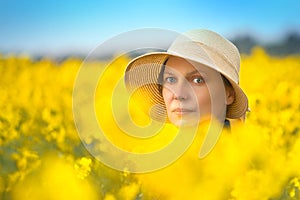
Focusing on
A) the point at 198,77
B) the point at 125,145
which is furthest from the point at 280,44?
the point at 125,145

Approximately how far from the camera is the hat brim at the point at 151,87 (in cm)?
185

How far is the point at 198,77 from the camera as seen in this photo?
5.87ft

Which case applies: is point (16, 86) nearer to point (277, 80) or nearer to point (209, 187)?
point (209, 187)

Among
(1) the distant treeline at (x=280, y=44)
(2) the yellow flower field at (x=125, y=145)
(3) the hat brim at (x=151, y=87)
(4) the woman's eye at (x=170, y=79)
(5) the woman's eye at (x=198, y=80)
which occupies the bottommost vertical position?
(2) the yellow flower field at (x=125, y=145)

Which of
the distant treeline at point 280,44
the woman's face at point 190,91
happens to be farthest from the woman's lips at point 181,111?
the distant treeline at point 280,44

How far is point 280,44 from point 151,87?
0.38 meters

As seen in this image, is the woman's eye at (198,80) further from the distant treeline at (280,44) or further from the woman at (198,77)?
the distant treeline at (280,44)

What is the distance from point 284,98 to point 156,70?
374 mm

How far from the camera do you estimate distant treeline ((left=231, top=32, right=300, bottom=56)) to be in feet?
6.38

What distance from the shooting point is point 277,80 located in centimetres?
197

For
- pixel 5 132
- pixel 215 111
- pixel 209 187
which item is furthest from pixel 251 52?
pixel 5 132

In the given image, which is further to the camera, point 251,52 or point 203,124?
point 251,52

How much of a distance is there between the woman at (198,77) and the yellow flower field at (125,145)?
88 millimetres

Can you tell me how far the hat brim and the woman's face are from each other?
44mm
